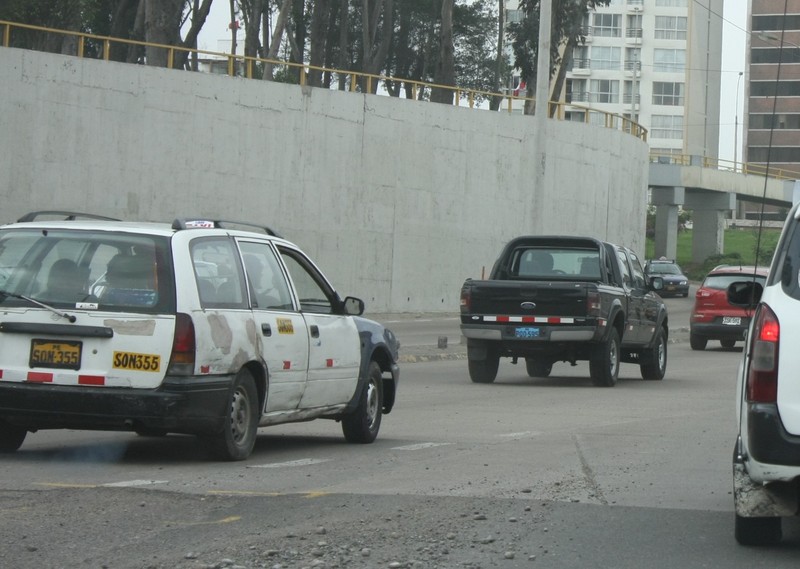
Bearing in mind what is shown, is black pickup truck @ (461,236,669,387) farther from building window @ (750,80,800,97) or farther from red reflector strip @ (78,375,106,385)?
building window @ (750,80,800,97)

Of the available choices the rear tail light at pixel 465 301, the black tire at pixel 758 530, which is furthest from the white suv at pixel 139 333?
the rear tail light at pixel 465 301

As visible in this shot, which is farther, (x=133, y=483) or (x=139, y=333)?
(x=139, y=333)

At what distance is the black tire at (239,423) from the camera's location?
9.70 meters

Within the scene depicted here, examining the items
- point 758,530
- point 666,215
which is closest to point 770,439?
point 758,530

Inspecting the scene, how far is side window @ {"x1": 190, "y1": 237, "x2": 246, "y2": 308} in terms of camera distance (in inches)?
380

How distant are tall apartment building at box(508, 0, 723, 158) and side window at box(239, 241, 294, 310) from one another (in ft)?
382

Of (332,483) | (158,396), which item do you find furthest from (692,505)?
(158,396)

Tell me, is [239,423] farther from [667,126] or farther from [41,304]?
[667,126]

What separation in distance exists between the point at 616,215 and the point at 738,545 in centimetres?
4747

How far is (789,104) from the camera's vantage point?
145625 mm

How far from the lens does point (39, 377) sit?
30.5 ft

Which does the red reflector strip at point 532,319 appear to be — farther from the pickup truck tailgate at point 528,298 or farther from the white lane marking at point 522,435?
the white lane marking at point 522,435

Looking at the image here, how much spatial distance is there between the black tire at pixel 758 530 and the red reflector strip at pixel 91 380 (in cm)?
418

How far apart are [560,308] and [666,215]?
205ft
